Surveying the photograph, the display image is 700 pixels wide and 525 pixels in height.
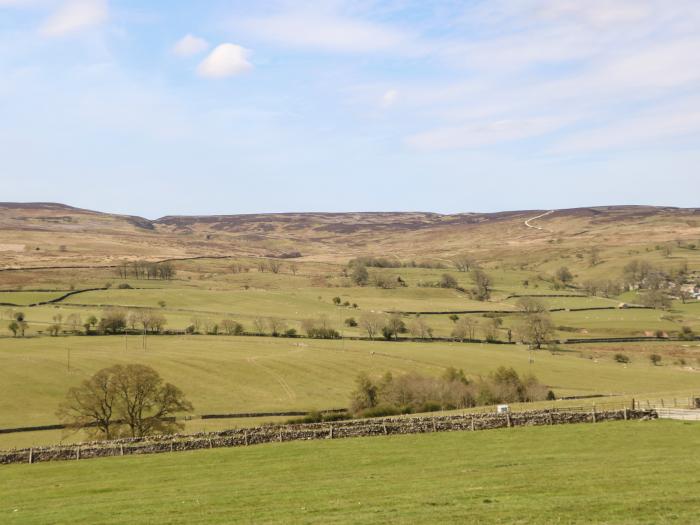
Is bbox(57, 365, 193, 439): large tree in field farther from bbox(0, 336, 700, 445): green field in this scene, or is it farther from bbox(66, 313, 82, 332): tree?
bbox(66, 313, 82, 332): tree

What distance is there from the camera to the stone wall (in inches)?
1423

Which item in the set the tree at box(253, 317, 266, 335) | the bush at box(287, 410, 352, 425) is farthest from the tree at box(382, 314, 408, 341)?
the bush at box(287, 410, 352, 425)

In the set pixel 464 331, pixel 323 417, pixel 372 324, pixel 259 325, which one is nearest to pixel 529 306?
pixel 464 331

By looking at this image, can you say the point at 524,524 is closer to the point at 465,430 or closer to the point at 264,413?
the point at 465,430

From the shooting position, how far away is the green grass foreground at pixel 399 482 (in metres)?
19.6

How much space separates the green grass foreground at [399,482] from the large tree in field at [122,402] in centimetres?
2413

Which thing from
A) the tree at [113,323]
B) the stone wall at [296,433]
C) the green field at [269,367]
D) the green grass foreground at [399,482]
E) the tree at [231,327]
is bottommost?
→ the green field at [269,367]

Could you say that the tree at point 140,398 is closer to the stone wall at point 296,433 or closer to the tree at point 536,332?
the stone wall at point 296,433

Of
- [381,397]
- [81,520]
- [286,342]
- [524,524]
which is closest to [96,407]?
[381,397]

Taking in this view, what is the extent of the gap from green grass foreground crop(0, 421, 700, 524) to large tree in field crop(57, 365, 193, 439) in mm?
24132

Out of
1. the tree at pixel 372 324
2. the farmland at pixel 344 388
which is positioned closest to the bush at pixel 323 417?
the farmland at pixel 344 388

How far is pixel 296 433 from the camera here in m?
38.8

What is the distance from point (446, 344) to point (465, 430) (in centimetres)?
8987

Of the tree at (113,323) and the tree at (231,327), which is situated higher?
the tree at (113,323)
